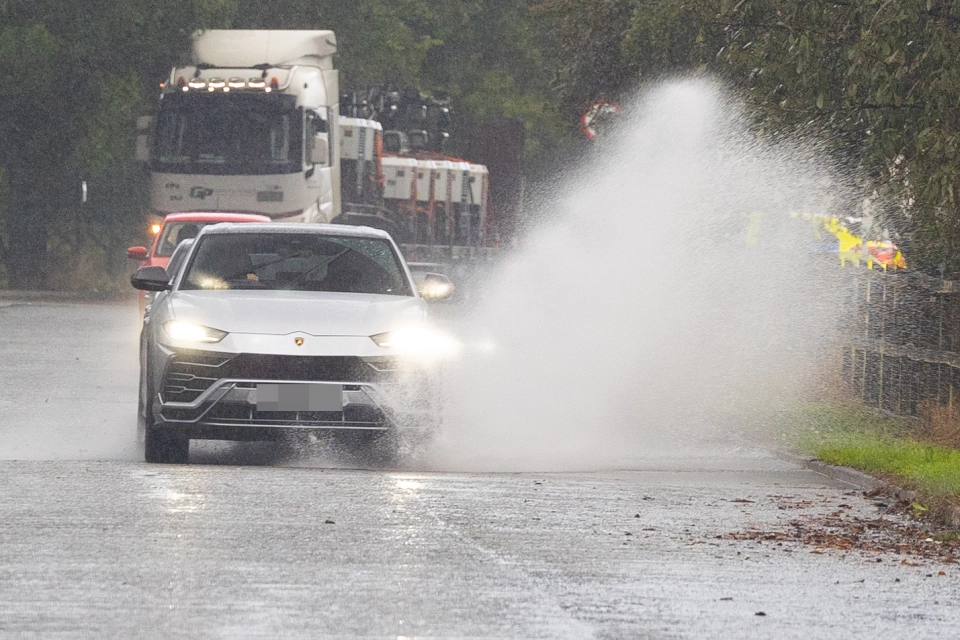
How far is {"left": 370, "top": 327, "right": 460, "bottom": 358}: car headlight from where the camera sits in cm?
1229

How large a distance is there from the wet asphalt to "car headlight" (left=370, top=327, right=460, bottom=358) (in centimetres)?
74

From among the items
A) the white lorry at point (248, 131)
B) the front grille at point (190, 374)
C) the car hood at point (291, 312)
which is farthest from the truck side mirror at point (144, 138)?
the front grille at point (190, 374)

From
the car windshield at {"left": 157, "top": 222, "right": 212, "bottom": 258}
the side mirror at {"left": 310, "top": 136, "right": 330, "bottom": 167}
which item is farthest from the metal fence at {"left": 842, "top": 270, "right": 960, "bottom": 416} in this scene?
the side mirror at {"left": 310, "top": 136, "right": 330, "bottom": 167}

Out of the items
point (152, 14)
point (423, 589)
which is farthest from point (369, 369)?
point (152, 14)

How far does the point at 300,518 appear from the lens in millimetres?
9828

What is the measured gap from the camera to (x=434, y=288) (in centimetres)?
1403

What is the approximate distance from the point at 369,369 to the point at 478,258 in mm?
31047

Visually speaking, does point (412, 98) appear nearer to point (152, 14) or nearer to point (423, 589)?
point (152, 14)

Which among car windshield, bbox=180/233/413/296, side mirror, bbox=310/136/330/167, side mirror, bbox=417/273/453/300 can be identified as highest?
side mirror, bbox=310/136/330/167

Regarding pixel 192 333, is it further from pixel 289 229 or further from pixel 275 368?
pixel 289 229

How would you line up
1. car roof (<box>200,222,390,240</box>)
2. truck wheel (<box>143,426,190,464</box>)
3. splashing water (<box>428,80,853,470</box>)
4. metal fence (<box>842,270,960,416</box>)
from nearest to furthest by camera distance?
1. truck wheel (<box>143,426,190,464</box>)
2. car roof (<box>200,222,390,240</box>)
3. metal fence (<box>842,270,960,416</box>)
4. splashing water (<box>428,80,853,470</box>)

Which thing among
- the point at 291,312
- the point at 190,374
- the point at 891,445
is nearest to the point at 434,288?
the point at 291,312

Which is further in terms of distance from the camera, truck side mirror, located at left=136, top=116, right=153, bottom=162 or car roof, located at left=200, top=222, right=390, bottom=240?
truck side mirror, located at left=136, top=116, right=153, bottom=162

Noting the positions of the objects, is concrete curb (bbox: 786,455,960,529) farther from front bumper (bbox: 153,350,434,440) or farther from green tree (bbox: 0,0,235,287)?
green tree (bbox: 0,0,235,287)
